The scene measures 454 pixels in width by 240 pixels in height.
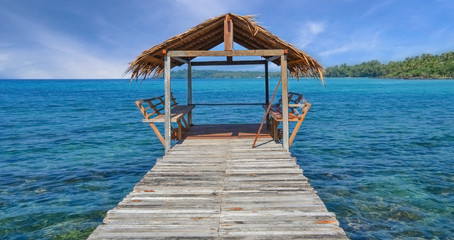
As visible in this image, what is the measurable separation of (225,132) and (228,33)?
4215 mm

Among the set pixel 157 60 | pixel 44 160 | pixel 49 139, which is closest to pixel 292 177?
pixel 157 60

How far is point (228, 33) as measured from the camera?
948 centimetres

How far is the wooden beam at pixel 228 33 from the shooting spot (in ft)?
30.8

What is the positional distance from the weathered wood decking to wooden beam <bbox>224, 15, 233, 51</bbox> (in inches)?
116

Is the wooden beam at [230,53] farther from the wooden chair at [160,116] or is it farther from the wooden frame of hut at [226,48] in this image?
the wooden chair at [160,116]

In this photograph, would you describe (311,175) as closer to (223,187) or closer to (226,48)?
(226,48)

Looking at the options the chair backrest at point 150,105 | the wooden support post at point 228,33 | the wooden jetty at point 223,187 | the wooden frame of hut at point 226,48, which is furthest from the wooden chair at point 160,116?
the wooden support post at point 228,33

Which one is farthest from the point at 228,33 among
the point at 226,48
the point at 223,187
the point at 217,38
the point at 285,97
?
the point at 223,187

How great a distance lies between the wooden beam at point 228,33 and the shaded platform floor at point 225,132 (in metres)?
3.29

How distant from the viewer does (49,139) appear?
19609 millimetres

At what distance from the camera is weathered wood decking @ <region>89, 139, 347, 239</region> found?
4.76 metres

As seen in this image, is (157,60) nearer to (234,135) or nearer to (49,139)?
(234,135)

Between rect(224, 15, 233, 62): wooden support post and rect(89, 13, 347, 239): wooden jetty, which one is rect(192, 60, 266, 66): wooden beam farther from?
rect(224, 15, 233, 62): wooden support post

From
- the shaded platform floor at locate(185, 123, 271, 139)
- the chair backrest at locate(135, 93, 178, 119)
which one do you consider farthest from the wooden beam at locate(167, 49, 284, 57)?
the shaded platform floor at locate(185, 123, 271, 139)
